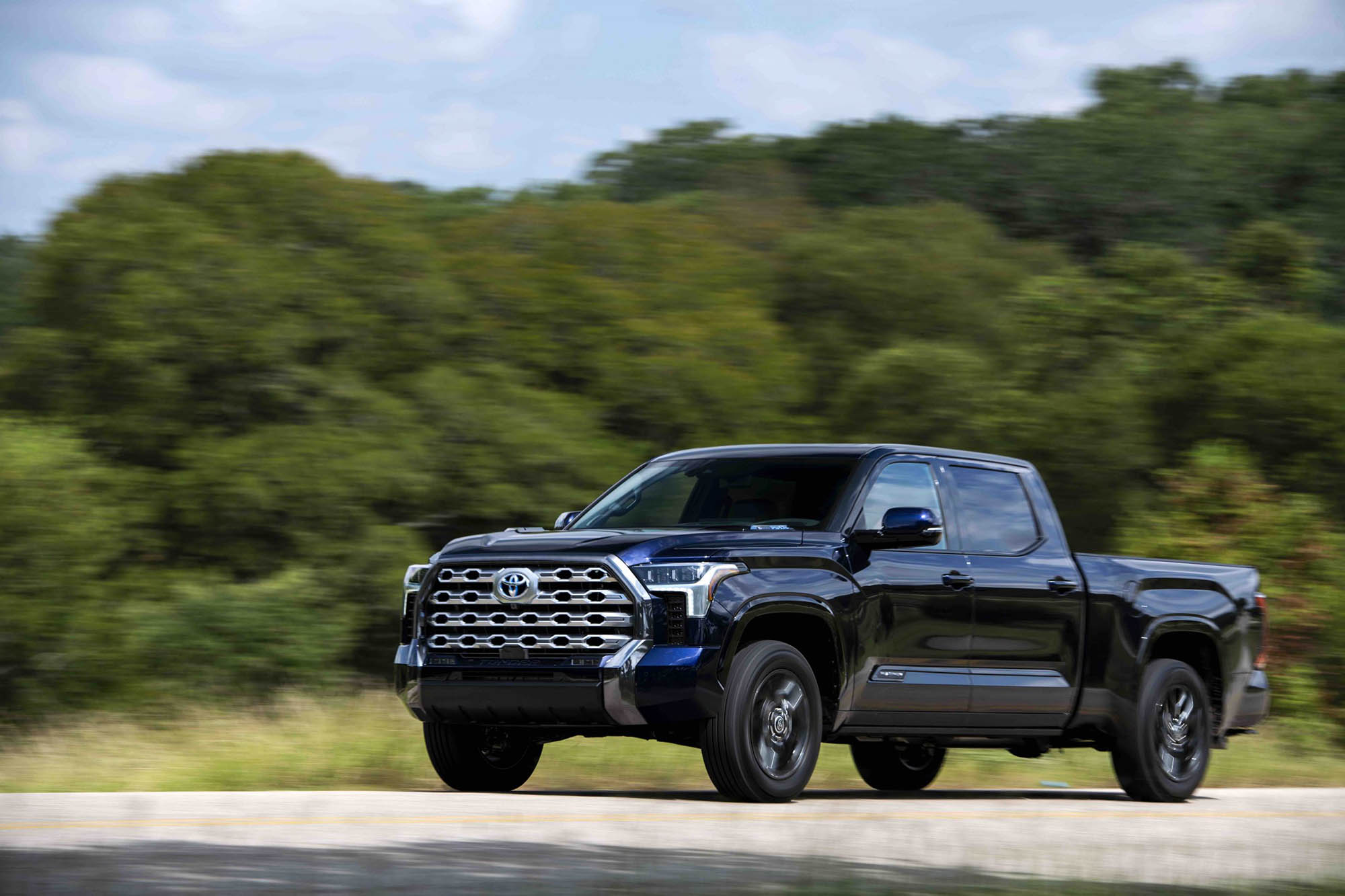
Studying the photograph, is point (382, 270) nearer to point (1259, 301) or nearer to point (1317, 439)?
point (1317, 439)

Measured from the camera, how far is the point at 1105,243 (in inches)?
1698

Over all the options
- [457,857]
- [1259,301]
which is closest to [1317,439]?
[1259,301]

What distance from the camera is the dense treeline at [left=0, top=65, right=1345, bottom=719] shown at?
752 inches

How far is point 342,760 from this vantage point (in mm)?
12055

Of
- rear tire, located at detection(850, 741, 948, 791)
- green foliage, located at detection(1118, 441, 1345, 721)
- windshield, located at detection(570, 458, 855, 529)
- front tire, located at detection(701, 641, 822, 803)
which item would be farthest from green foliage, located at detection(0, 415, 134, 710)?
green foliage, located at detection(1118, 441, 1345, 721)

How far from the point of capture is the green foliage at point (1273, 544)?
67.5 ft

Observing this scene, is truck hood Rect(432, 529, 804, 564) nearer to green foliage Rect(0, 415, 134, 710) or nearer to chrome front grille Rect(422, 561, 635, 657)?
chrome front grille Rect(422, 561, 635, 657)

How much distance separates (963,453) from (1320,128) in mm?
41217

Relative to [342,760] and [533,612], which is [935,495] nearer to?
[533,612]

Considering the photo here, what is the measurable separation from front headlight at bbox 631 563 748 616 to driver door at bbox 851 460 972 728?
1.05 m

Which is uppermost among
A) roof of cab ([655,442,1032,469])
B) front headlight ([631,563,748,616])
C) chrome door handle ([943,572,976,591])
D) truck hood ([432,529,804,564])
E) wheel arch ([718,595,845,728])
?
roof of cab ([655,442,1032,469])

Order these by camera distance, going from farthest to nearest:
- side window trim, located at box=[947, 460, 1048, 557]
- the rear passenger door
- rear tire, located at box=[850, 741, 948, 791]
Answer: rear tire, located at box=[850, 741, 948, 791], side window trim, located at box=[947, 460, 1048, 557], the rear passenger door

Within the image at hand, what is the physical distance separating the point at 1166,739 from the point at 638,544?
437 centimetres

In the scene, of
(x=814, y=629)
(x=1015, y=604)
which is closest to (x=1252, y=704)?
(x=1015, y=604)
